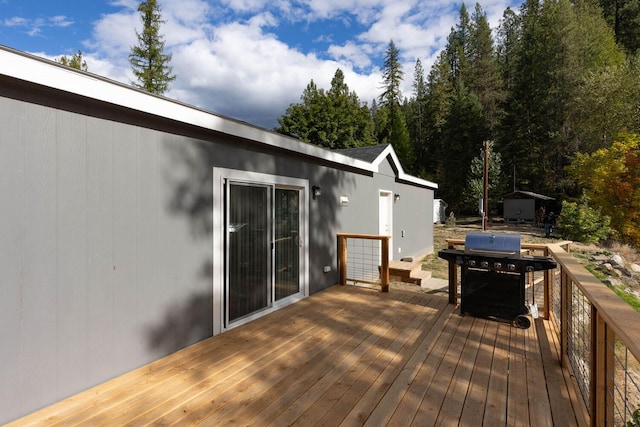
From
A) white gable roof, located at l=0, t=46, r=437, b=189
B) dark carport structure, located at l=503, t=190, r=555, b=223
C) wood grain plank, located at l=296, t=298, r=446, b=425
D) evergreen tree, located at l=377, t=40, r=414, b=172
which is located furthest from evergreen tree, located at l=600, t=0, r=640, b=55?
wood grain plank, located at l=296, t=298, r=446, b=425

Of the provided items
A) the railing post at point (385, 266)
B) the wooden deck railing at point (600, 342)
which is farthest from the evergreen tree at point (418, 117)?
the wooden deck railing at point (600, 342)

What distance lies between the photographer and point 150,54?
19125mm

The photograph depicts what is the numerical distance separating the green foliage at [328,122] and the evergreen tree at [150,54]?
26.8 feet

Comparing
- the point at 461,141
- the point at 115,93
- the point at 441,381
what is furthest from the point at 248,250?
the point at 461,141

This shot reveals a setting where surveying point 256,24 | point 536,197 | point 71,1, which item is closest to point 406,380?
point 71,1

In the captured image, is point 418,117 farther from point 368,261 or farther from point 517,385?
point 517,385

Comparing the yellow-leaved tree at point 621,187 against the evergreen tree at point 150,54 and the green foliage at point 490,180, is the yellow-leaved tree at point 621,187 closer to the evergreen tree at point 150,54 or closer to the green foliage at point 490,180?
the green foliage at point 490,180

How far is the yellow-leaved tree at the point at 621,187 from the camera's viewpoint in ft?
40.0

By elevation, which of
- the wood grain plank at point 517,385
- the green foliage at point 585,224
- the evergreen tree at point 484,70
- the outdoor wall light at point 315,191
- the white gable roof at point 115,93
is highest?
the evergreen tree at point 484,70

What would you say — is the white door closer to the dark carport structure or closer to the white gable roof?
the white gable roof

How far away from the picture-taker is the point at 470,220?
23609mm

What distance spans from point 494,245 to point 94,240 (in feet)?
12.3

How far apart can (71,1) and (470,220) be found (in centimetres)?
2383

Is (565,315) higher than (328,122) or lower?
lower
